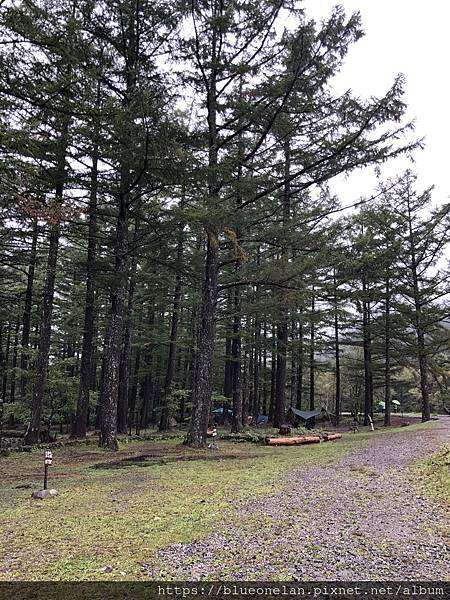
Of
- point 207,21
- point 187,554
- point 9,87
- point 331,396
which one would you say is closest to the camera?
point 187,554

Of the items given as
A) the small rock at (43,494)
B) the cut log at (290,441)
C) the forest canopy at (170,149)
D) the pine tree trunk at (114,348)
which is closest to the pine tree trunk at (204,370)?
the forest canopy at (170,149)

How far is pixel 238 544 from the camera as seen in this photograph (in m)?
3.88

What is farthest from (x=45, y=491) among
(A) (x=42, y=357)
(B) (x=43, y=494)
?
(A) (x=42, y=357)

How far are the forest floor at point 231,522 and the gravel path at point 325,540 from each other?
1 centimetres

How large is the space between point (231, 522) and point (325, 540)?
3.35 ft

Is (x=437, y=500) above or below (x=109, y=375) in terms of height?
below

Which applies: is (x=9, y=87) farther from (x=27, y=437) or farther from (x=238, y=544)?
(x=27, y=437)

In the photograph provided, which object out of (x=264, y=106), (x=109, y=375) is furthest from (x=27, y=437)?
(x=264, y=106)

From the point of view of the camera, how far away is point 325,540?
13.1 ft

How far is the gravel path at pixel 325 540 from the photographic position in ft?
11.0

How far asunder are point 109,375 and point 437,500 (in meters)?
7.72

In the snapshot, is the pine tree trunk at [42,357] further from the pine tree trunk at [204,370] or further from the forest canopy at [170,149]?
the pine tree trunk at [204,370]

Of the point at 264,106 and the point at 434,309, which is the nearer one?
the point at 264,106

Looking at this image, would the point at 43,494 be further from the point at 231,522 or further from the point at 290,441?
the point at 290,441
